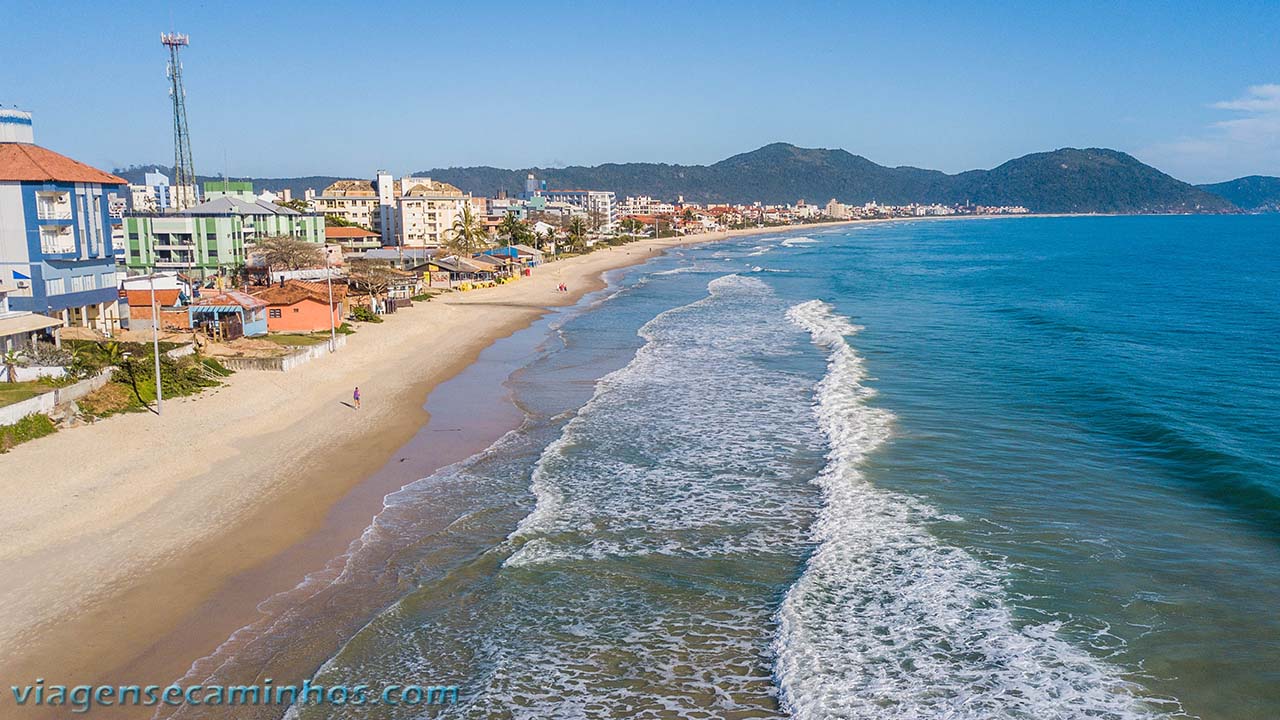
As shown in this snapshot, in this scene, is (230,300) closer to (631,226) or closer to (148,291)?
(148,291)

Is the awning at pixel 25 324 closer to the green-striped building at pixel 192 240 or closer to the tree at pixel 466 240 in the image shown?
the green-striped building at pixel 192 240

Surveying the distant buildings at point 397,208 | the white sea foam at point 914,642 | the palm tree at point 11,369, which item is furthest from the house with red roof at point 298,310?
the distant buildings at point 397,208

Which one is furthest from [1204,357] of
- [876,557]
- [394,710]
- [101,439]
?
[101,439]

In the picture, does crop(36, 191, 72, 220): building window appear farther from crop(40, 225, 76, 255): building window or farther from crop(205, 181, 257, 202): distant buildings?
crop(205, 181, 257, 202): distant buildings

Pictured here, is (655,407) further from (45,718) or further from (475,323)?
(475,323)

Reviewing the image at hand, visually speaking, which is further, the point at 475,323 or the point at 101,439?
the point at 475,323
